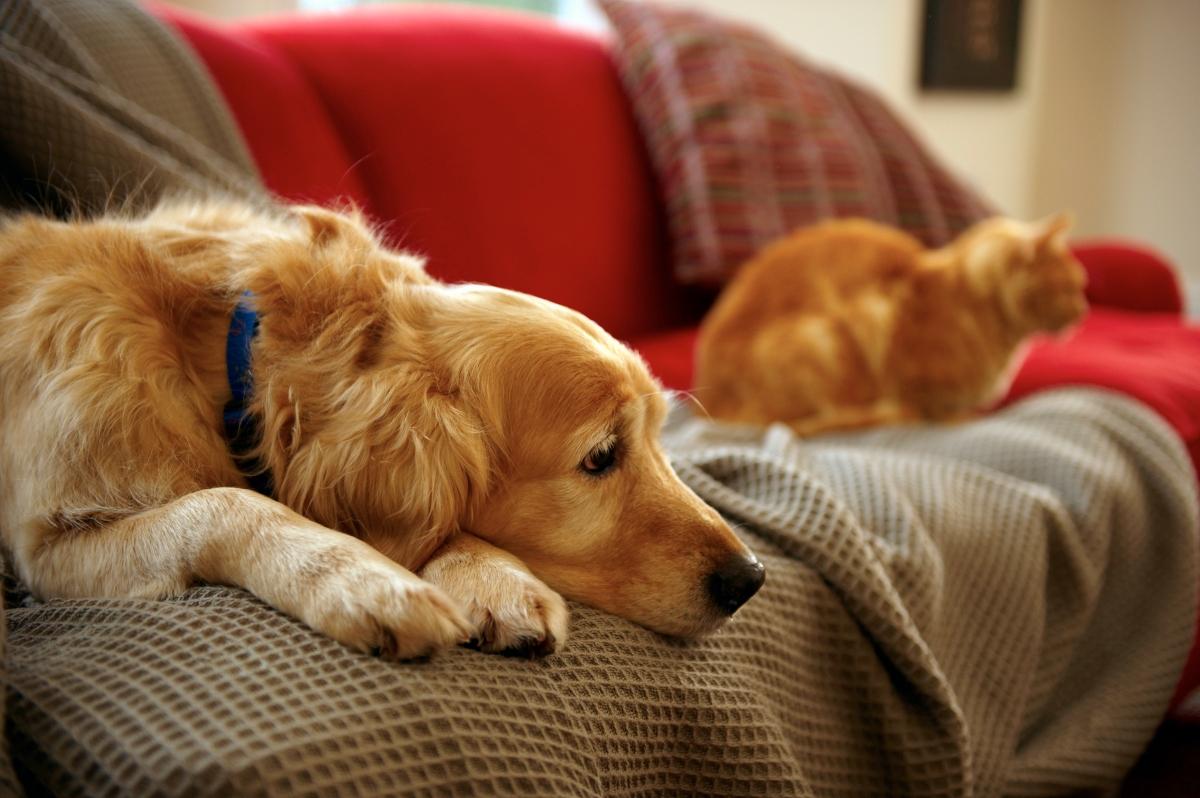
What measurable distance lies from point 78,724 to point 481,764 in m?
0.29

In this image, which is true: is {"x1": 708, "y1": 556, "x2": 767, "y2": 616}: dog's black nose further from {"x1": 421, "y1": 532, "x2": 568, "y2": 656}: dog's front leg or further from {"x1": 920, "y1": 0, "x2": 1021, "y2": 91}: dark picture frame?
{"x1": 920, "y1": 0, "x2": 1021, "y2": 91}: dark picture frame

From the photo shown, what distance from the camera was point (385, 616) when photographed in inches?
31.4

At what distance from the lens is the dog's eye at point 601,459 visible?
1.04m

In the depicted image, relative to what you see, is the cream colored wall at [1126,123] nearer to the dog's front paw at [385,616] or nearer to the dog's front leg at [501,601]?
the dog's front leg at [501,601]

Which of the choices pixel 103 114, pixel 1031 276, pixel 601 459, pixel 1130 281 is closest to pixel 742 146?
pixel 1031 276

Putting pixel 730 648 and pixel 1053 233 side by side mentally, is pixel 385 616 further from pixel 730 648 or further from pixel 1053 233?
pixel 1053 233

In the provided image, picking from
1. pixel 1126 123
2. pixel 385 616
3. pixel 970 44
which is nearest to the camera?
pixel 385 616

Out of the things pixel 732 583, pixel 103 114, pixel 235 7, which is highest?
pixel 235 7

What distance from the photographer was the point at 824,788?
3.65 feet

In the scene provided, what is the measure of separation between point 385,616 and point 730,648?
1.32ft

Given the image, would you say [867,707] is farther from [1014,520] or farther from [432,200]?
[432,200]

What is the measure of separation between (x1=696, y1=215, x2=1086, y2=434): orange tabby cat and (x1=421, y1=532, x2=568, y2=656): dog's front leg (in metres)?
1.29

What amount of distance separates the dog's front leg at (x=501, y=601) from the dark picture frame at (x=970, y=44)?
4.51 metres

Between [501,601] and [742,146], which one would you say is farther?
[742,146]
